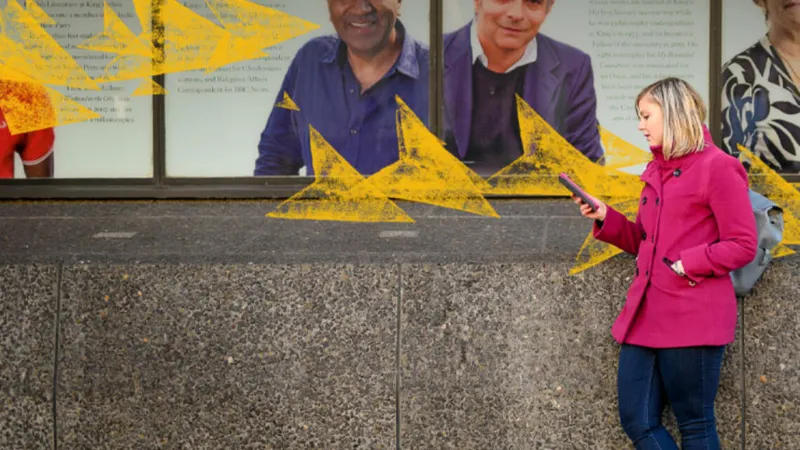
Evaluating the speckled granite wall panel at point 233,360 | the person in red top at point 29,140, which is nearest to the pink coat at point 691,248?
the speckled granite wall panel at point 233,360

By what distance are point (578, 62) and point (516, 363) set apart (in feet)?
9.84

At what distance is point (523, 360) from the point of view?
4.79 m

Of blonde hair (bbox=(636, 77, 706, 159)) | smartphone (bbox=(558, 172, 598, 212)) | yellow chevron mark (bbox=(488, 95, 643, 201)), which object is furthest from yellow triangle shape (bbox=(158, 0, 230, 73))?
blonde hair (bbox=(636, 77, 706, 159))

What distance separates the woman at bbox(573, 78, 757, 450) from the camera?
12.6 ft

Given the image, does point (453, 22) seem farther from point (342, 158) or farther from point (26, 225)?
point (26, 225)

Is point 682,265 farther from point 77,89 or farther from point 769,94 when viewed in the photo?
point 77,89

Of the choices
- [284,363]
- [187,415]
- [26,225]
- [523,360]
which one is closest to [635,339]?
[523,360]

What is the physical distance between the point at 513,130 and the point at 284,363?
9.62 feet

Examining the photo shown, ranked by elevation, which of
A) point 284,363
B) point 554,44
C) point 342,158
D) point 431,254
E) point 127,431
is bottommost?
point 127,431

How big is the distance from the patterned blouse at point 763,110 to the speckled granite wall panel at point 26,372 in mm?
4587

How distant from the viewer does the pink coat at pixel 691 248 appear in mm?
3828

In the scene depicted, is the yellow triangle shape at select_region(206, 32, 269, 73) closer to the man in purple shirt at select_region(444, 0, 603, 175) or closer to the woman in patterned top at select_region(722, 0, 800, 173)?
the man in purple shirt at select_region(444, 0, 603, 175)

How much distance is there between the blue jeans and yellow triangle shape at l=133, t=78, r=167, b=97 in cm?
418

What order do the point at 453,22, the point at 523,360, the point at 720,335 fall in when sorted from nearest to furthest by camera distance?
the point at 720,335 < the point at 523,360 < the point at 453,22
